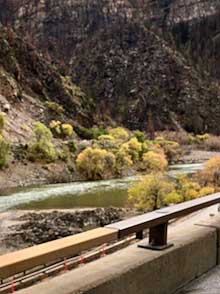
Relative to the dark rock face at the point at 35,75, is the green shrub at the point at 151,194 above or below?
below

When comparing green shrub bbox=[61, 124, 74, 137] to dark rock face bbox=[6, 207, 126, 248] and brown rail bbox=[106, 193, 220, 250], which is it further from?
brown rail bbox=[106, 193, 220, 250]

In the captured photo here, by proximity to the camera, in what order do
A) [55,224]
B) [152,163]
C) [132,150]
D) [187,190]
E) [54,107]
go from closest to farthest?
[55,224] < [187,190] < [152,163] < [132,150] < [54,107]

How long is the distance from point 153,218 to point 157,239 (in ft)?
1.77

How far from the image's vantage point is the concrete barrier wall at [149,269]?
4.59 meters

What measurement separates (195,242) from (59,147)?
8687 cm

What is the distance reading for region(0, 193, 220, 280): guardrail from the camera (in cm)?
395

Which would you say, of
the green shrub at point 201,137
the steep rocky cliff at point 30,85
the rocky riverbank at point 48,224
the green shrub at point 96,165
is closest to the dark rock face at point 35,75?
the steep rocky cliff at point 30,85

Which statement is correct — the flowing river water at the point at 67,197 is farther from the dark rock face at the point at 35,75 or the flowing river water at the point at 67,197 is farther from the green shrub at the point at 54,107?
the dark rock face at the point at 35,75

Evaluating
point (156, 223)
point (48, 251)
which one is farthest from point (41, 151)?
point (48, 251)

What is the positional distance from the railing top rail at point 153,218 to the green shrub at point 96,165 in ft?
225

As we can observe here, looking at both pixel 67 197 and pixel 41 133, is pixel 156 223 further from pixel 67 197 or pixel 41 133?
pixel 41 133

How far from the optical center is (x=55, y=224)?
38.0 meters

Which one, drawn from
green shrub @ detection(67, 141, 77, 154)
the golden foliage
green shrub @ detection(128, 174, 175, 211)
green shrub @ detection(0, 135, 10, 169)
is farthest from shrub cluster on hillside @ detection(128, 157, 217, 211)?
green shrub @ detection(67, 141, 77, 154)

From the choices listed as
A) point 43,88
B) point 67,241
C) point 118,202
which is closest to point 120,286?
point 67,241
